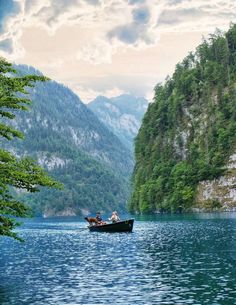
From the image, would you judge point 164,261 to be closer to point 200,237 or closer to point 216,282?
point 216,282

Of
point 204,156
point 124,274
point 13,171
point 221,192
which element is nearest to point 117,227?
point 124,274

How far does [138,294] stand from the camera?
105 ft

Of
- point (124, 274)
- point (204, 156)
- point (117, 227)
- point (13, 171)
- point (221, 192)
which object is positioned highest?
point (204, 156)

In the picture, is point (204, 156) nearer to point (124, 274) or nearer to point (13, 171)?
point (124, 274)

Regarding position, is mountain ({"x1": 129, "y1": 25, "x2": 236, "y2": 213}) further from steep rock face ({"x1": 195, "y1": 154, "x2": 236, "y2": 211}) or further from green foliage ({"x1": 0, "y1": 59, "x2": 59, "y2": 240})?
green foliage ({"x1": 0, "y1": 59, "x2": 59, "y2": 240})

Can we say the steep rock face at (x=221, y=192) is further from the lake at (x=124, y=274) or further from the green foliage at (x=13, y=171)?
the green foliage at (x=13, y=171)

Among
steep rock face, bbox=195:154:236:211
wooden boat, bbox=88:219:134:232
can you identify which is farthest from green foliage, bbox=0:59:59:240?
steep rock face, bbox=195:154:236:211

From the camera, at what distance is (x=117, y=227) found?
9181 centimetres

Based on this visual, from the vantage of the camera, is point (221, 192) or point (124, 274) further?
point (221, 192)

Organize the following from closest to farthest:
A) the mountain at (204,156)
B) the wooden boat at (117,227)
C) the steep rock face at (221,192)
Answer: the wooden boat at (117,227) → the steep rock face at (221,192) → the mountain at (204,156)

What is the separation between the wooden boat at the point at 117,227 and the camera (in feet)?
294

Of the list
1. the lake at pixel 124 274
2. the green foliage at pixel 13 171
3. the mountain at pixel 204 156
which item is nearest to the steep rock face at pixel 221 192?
the mountain at pixel 204 156

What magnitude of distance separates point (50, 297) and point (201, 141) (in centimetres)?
15315

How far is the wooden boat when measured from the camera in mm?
89688
